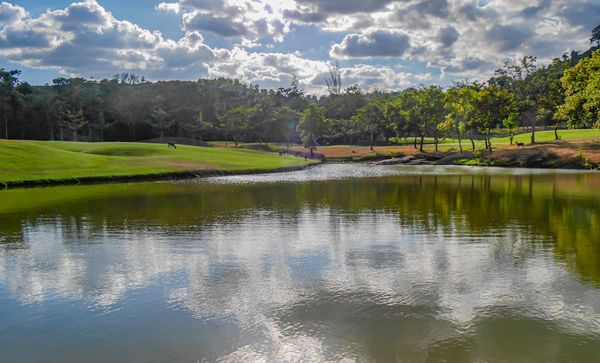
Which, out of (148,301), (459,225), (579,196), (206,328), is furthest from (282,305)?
(579,196)

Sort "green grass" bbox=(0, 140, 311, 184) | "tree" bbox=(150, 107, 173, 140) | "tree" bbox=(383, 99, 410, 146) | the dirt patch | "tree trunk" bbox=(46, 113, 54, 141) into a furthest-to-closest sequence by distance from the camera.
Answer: "tree" bbox=(150, 107, 173, 140), "tree trunk" bbox=(46, 113, 54, 141), "tree" bbox=(383, 99, 410, 146), the dirt patch, "green grass" bbox=(0, 140, 311, 184)

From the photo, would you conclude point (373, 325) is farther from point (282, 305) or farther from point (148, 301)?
point (148, 301)

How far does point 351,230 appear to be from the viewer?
24.5 m

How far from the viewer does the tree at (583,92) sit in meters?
47.8

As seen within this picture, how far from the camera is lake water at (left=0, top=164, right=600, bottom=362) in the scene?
10578 mm

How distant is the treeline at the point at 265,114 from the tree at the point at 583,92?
4028 cm

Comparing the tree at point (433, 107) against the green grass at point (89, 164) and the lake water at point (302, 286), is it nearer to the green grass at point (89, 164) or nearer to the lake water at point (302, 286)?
the green grass at point (89, 164)

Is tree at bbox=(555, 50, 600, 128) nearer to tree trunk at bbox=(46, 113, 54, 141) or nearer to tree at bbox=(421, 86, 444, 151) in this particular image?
tree at bbox=(421, 86, 444, 151)

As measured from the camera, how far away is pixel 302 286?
14.8 meters

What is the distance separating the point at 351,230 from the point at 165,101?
16491 cm

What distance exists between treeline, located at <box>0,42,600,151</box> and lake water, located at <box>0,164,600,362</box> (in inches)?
3341

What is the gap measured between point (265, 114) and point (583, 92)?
125958 mm

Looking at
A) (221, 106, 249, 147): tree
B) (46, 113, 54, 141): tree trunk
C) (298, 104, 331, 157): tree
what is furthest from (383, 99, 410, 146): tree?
(46, 113, 54, 141): tree trunk

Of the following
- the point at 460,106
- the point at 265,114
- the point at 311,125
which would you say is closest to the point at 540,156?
the point at 460,106
